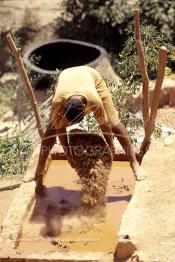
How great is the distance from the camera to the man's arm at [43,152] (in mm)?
5543

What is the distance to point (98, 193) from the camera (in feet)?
17.7

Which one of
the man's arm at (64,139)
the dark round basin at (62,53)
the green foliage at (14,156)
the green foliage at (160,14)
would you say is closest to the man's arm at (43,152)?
the man's arm at (64,139)

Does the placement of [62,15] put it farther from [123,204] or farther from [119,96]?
[123,204]

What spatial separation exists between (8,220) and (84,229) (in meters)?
0.61

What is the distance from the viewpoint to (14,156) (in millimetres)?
6949

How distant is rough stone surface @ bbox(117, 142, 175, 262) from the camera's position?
4.44m

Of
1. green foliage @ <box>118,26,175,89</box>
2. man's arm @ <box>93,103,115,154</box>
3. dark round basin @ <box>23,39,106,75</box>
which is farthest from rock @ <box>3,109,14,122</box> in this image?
man's arm @ <box>93,103,115,154</box>

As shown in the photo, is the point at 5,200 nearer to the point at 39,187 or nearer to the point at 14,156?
the point at 39,187

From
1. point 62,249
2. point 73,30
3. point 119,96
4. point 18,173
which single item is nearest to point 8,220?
point 62,249

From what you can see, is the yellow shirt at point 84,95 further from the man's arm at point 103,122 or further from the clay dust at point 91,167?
the clay dust at point 91,167

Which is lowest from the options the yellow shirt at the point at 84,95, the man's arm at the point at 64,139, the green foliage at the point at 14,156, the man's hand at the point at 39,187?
the green foliage at the point at 14,156

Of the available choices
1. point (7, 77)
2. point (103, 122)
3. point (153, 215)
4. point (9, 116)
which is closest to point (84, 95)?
point (103, 122)

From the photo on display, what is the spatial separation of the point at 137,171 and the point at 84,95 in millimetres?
885

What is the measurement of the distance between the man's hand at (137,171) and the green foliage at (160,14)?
6.15m
